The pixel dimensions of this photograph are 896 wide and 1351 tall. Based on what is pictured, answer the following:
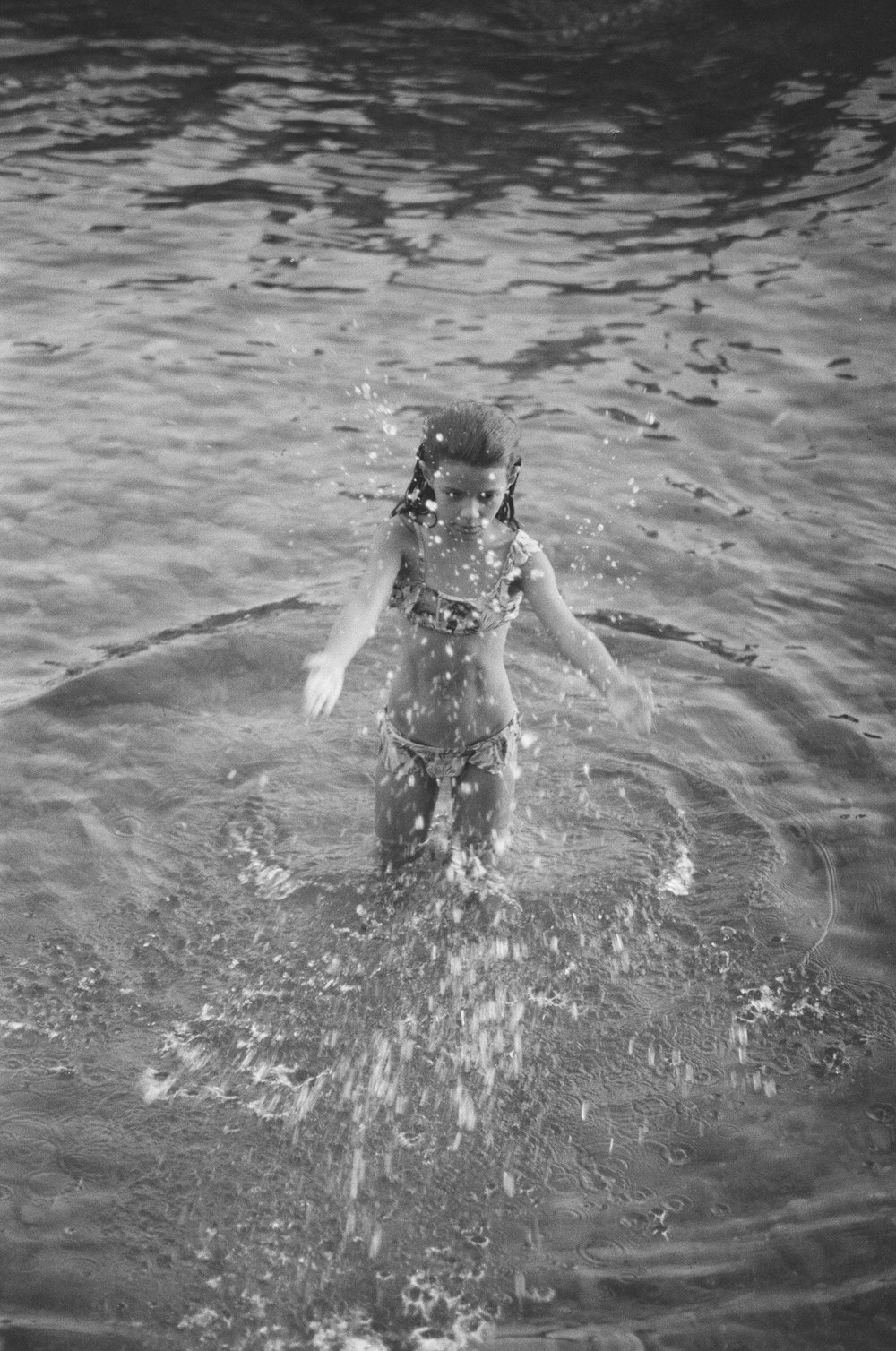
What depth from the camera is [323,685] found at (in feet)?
12.2

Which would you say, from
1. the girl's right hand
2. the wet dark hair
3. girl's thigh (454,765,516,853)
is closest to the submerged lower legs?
girl's thigh (454,765,516,853)

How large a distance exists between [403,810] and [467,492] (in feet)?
4.00

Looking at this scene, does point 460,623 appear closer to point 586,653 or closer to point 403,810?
point 586,653

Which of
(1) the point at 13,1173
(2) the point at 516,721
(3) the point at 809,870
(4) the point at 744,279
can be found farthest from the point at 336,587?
(4) the point at 744,279

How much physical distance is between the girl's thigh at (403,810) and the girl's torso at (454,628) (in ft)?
A: 0.64

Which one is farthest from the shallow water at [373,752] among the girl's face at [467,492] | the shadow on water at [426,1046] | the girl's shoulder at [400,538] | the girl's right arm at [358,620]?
the girl's face at [467,492]

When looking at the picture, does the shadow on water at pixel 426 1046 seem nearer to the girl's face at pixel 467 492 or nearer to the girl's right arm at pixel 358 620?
the girl's right arm at pixel 358 620

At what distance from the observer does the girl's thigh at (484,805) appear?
15.0 feet

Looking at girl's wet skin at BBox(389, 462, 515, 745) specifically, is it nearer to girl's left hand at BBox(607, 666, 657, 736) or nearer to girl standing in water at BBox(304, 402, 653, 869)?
girl standing in water at BBox(304, 402, 653, 869)

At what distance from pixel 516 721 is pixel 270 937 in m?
1.10

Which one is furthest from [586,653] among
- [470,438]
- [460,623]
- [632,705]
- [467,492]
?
[470,438]

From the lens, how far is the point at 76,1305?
10.8ft

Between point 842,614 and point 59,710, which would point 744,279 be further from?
point 59,710

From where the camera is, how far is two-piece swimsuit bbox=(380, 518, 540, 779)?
14.1ft
